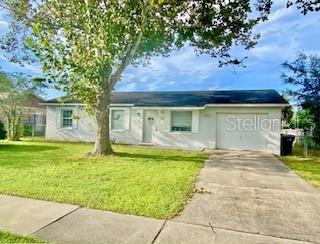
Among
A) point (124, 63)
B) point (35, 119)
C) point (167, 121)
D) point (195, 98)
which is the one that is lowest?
point (167, 121)

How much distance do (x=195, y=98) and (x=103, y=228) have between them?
15629 mm

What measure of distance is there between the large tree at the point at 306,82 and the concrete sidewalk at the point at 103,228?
17398 millimetres

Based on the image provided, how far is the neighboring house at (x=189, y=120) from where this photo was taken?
16.5 meters

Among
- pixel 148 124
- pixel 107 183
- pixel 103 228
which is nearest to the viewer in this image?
pixel 103 228

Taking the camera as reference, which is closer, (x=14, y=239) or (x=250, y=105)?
(x=14, y=239)

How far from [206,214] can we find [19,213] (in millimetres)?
3280

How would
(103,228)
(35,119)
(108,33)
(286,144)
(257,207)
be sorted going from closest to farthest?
(103,228) < (257,207) < (108,33) < (286,144) < (35,119)

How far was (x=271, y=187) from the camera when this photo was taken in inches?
294

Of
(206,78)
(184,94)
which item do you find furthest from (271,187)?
(206,78)

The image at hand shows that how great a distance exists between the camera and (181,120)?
18.1 metres

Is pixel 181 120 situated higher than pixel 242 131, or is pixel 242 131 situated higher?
pixel 181 120

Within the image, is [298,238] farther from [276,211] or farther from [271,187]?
[271,187]

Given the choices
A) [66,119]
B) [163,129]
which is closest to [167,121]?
[163,129]

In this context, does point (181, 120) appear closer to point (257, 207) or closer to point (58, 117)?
point (58, 117)
